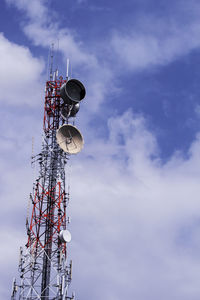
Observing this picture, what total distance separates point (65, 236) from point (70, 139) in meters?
10.6

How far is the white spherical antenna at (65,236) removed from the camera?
4947 centimetres

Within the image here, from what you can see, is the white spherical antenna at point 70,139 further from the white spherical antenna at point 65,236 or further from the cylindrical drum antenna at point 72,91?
the white spherical antenna at point 65,236

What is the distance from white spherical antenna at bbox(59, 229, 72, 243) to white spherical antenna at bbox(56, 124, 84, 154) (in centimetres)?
877

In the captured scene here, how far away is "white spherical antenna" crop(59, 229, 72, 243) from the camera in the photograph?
49.5 meters

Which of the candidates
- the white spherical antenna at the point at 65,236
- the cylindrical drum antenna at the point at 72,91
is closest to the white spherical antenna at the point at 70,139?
the cylindrical drum antenna at the point at 72,91

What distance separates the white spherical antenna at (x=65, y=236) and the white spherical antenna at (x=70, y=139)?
877 centimetres

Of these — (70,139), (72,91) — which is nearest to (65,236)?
(70,139)

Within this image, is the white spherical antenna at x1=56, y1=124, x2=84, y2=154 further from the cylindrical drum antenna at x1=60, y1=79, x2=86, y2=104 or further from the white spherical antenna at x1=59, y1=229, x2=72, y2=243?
the white spherical antenna at x1=59, y1=229, x2=72, y2=243

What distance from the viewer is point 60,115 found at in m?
56.4

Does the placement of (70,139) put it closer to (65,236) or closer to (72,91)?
(72,91)

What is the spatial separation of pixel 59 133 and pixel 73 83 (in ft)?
20.5

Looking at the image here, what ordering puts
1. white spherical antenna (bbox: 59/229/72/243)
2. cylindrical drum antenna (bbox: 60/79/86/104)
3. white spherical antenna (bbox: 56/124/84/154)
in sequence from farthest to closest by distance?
1. cylindrical drum antenna (bbox: 60/79/86/104)
2. white spherical antenna (bbox: 56/124/84/154)
3. white spherical antenna (bbox: 59/229/72/243)

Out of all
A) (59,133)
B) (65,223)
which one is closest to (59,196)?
(65,223)

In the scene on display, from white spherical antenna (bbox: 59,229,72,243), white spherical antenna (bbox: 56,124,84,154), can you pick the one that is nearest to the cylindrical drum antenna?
white spherical antenna (bbox: 56,124,84,154)
